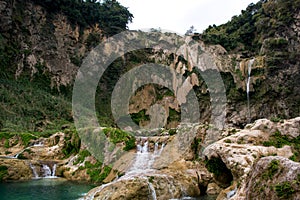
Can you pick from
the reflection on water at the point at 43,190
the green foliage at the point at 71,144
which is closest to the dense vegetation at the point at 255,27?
the green foliage at the point at 71,144

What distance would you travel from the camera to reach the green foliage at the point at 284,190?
5.01 metres

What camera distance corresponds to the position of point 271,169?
18.2 feet

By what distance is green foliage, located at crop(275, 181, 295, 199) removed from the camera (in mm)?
5006

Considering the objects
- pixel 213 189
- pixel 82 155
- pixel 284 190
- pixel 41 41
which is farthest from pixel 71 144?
pixel 41 41

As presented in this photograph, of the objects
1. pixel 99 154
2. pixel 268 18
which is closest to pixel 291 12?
pixel 268 18

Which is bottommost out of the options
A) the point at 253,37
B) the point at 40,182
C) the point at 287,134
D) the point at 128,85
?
the point at 40,182

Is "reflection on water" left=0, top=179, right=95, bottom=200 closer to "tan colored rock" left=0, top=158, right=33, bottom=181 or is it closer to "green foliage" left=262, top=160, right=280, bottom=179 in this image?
"tan colored rock" left=0, top=158, right=33, bottom=181

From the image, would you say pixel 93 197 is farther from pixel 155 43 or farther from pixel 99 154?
pixel 155 43

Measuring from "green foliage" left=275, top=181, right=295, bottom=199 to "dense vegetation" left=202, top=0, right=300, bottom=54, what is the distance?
99.1 ft

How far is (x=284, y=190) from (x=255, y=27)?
3642cm

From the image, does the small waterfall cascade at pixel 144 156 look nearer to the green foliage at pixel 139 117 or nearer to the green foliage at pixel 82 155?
the green foliage at pixel 82 155

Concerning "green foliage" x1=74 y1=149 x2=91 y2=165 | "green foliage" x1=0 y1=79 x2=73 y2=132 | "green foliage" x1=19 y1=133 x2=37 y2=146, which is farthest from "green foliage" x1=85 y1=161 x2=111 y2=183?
Answer: "green foliage" x1=0 y1=79 x2=73 y2=132

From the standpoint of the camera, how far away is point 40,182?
1642 cm

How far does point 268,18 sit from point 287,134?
27.1m
